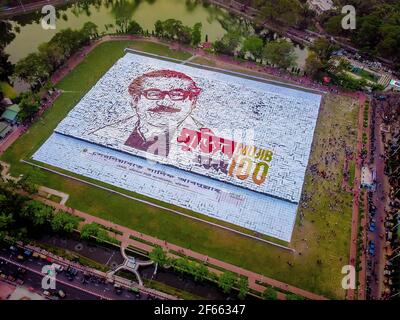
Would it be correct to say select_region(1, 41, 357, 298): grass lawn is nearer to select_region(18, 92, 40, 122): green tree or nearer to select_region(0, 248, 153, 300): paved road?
select_region(18, 92, 40, 122): green tree

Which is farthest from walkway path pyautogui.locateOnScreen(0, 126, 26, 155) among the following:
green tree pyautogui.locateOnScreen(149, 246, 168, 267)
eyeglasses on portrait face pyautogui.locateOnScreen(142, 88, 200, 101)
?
green tree pyautogui.locateOnScreen(149, 246, 168, 267)

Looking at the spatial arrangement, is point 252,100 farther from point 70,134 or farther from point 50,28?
point 50,28

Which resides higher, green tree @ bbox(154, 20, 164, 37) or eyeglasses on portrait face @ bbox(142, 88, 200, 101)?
green tree @ bbox(154, 20, 164, 37)

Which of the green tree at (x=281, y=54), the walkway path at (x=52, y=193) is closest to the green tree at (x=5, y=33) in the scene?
the walkway path at (x=52, y=193)

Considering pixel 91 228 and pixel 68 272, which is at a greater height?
pixel 91 228

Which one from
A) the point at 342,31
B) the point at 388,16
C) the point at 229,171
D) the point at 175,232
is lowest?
the point at 175,232

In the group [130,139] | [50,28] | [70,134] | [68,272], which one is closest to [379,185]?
[130,139]
